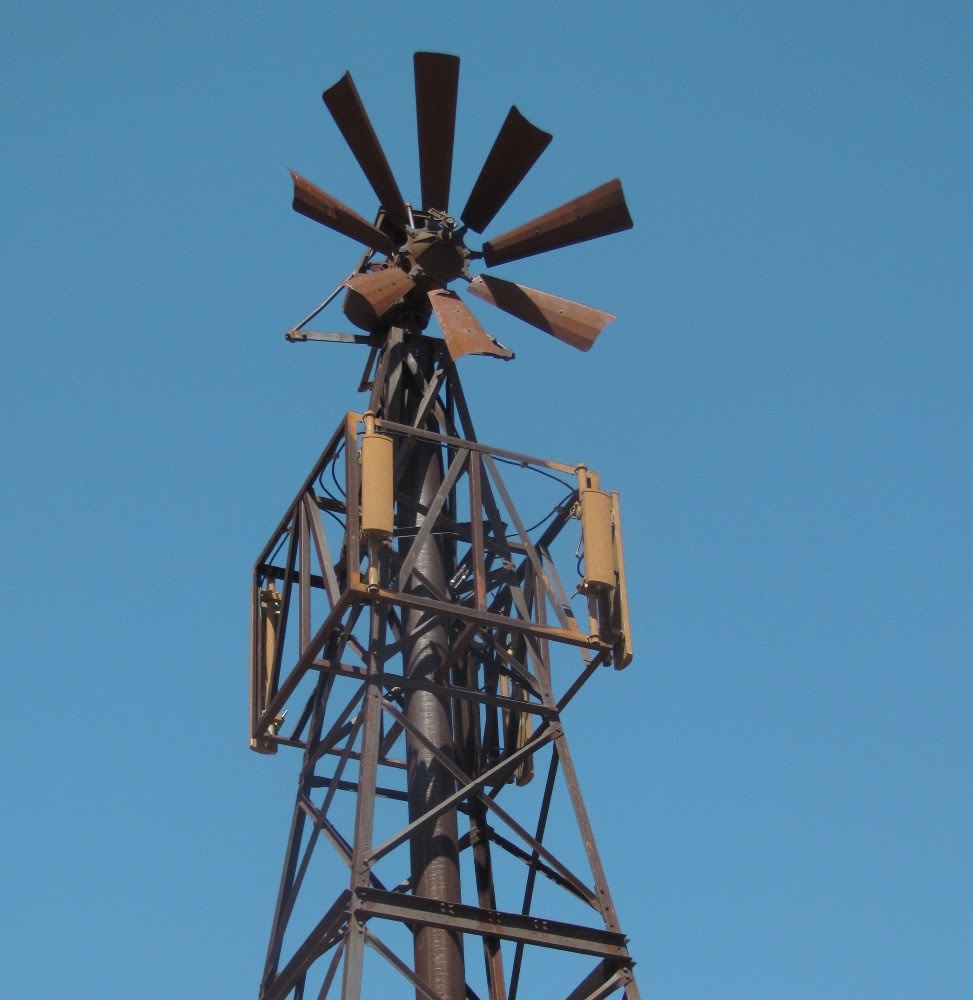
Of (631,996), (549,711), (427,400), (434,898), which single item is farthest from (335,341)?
(631,996)

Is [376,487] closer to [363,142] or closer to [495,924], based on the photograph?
[495,924]

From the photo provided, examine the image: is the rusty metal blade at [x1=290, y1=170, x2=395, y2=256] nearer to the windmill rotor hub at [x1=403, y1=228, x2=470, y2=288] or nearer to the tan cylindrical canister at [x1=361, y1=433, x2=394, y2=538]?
the windmill rotor hub at [x1=403, y1=228, x2=470, y2=288]

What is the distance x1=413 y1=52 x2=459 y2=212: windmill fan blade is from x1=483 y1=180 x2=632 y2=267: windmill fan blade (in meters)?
0.85

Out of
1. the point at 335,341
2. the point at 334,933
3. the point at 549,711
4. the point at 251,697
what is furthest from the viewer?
the point at 335,341

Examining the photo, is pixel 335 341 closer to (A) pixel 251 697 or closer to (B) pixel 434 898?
(A) pixel 251 697

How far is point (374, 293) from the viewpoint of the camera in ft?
62.0

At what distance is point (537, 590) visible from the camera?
17.5 m

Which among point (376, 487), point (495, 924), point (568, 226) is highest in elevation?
point (568, 226)

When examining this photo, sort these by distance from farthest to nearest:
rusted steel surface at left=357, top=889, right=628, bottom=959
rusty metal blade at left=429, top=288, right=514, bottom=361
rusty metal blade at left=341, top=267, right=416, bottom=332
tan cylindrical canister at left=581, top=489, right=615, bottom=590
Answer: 1. rusty metal blade at left=341, top=267, right=416, bottom=332
2. rusty metal blade at left=429, top=288, right=514, bottom=361
3. tan cylindrical canister at left=581, top=489, right=615, bottom=590
4. rusted steel surface at left=357, top=889, right=628, bottom=959

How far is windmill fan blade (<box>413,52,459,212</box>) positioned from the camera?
18406 mm

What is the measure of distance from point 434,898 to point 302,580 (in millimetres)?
3411

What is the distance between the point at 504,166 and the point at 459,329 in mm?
2162

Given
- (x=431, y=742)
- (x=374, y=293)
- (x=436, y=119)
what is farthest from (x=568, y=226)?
(x=431, y=742)

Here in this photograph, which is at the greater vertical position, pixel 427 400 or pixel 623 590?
pixel 427 400
